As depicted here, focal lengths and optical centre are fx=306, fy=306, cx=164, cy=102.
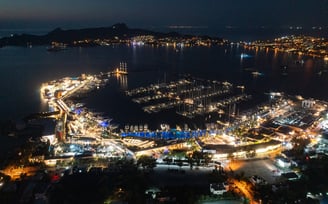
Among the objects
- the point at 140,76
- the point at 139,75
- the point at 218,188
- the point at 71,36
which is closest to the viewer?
the point at 218,188

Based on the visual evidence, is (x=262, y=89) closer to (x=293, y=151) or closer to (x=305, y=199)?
(x=293, y=151)

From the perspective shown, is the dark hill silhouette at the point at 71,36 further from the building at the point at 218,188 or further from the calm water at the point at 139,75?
the building at the point at 218,188

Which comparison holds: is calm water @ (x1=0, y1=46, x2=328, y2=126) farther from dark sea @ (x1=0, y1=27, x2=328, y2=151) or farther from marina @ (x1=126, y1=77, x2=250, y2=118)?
marina @ (x1=126, y1=77, x2=250, y2=118)

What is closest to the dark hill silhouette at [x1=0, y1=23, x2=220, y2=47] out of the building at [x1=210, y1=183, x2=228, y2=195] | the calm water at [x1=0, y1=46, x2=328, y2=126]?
the calm water at [x1=0, y1=46, x2=328, y2=126]

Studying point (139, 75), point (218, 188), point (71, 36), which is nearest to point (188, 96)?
point (139, 75)

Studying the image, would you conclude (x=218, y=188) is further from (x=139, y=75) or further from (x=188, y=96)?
(x=139, y=75)

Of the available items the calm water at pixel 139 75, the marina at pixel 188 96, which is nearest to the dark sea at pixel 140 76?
the calm water at pixel 139 75

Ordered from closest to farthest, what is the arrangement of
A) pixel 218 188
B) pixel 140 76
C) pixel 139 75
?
pixel 218 188, pixel 140 76, pixel 139 75

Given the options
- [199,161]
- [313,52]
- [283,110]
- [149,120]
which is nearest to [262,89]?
[283,110]
